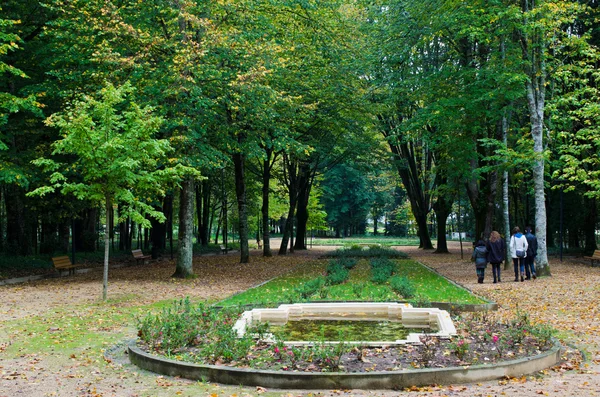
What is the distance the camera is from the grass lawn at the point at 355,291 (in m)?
13.9

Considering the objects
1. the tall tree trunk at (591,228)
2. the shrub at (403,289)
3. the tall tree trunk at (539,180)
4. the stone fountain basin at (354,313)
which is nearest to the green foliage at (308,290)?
the stone fountain basin at (354,313)

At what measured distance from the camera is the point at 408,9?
26891 mm

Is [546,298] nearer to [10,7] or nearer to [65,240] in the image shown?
[10,7]

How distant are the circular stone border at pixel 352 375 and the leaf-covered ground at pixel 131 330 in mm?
126

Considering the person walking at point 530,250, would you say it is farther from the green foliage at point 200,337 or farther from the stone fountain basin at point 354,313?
the green foliage at point 200,337

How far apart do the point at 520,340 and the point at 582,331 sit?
2687mm

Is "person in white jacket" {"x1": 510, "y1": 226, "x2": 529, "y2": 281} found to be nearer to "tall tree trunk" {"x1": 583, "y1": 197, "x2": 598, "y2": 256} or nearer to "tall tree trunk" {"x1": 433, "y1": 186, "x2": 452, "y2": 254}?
"tall tree trunk" {"x1": 583, "y1": 197, "x2": 598, "y2": 256}

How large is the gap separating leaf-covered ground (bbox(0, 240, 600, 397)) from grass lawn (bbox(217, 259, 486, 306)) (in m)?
0.83

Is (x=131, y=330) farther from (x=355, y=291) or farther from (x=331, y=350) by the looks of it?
(x=355, y=291)

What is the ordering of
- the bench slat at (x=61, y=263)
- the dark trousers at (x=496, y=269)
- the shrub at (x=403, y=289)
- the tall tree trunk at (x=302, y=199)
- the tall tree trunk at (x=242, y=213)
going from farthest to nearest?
the tall tree trunk at (x=302, y=199) < the tall tree trunk at (x=242, y=213) < the bench slat at (x=61, y=263) < the dark trousers at (x=496, y=269) < the shrub at (x=403, y=289)

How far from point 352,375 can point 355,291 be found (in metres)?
7.93

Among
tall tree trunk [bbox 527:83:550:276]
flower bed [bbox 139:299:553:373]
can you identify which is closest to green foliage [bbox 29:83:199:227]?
flower bed [bbox 139:299:553:373]

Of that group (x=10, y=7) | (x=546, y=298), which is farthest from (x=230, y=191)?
(x=546, y=298)

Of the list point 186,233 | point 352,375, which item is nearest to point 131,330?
point 352,375
